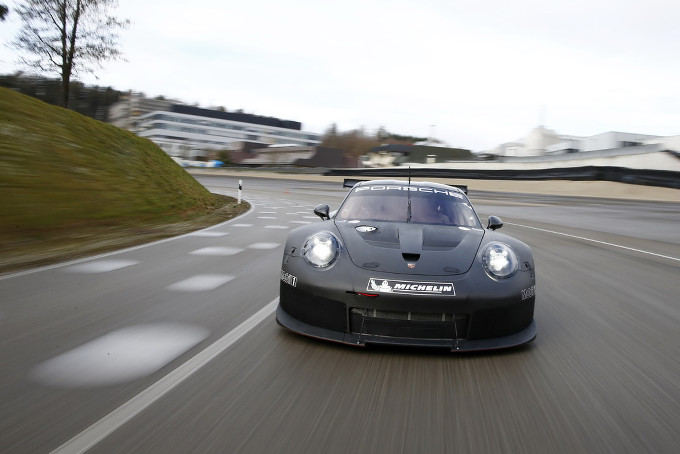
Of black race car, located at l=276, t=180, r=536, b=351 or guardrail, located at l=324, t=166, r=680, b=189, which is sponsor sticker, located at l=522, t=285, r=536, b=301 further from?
guardrail, located at l=324, t=166, r=680, b=189

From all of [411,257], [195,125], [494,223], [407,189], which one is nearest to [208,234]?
[407,189]

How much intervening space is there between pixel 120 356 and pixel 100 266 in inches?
145

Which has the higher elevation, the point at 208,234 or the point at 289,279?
the point at 289,279

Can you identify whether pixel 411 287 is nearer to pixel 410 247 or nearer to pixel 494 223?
pixel 410 247

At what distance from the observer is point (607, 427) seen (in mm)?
2531

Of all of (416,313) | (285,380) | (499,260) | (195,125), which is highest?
(195,125)

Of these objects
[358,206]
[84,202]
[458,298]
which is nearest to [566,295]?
[358,206]

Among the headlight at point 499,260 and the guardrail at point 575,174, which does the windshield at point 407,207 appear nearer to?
the headlight at point 499,260

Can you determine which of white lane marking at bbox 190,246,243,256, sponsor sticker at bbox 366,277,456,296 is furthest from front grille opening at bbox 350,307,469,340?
white lane marking at bbox 190,246,243,256

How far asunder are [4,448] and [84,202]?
32.1 feet

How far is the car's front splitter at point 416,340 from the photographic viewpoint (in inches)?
126

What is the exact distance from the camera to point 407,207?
15.9 feet

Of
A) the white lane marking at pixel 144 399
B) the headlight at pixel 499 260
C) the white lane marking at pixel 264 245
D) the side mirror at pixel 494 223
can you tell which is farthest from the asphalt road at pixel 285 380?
the white lane marking at pixel 264 245

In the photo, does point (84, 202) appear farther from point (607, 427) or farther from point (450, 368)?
point (607, 427)
